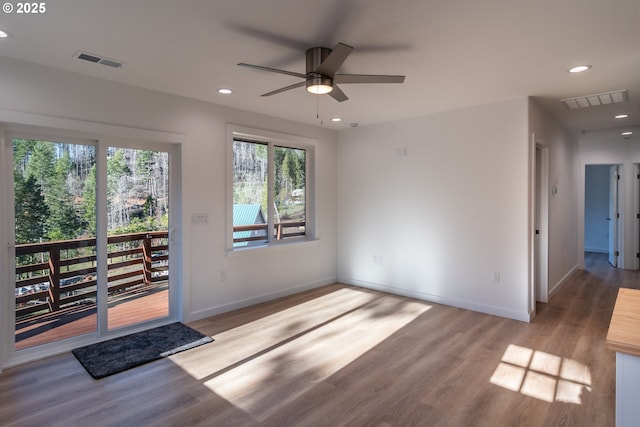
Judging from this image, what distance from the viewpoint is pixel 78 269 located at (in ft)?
10.9

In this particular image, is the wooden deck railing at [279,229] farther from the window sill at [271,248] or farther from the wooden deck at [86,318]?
the wooden deck at [86,318]

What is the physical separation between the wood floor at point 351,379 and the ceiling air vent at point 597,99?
97.5 inches

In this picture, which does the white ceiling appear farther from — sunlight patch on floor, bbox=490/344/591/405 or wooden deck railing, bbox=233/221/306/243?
sunlight patch on floor, bbox=490/344/591/405

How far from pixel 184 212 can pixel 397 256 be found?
294 centimetres

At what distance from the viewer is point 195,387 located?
2.62m

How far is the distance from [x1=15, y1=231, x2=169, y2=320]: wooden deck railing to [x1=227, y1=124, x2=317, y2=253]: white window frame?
0.86 m

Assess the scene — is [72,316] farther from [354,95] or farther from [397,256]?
[397,256]

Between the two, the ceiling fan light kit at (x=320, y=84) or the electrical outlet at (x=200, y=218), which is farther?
the electrical outlet at (x=200, y=218)

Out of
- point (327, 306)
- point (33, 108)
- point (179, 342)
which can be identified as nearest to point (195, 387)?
point (179, 342)

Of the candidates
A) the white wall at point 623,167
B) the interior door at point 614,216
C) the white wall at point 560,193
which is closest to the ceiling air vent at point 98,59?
the white wall at point 560,193

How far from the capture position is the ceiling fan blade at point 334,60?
7.07 ft

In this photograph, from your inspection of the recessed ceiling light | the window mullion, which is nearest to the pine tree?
the window mullion

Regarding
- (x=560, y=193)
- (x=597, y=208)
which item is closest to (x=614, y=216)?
(x=597, y=208)

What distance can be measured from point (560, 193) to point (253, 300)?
16.0ft
